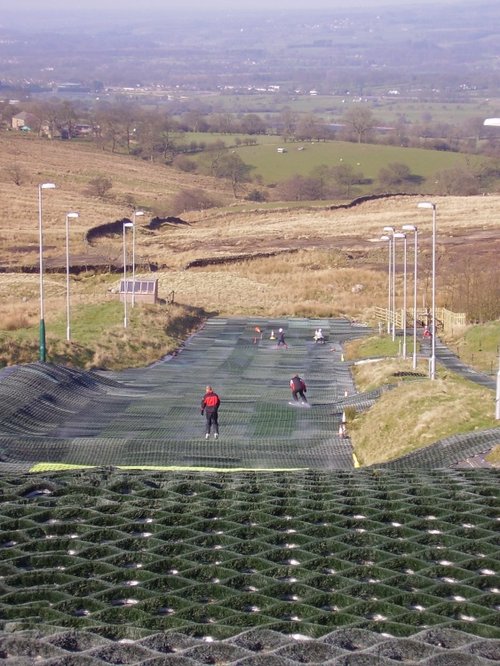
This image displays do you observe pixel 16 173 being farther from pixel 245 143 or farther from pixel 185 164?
pixel 245 143

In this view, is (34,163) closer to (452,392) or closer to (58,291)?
(58,291)

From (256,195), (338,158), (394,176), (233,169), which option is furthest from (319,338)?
(338,158)

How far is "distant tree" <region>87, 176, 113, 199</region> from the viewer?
102 meters

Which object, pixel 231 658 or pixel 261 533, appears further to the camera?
pixel 261 533

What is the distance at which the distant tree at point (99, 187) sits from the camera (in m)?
102

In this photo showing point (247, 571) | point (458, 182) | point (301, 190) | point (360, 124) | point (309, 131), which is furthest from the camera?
point (360, 124)


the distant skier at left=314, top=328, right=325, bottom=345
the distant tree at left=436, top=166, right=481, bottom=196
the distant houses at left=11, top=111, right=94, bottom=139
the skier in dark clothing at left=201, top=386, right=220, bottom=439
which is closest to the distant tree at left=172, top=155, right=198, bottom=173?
the distant houses at left=11, top=111, right=94, bottom=139

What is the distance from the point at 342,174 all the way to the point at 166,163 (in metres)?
22.3

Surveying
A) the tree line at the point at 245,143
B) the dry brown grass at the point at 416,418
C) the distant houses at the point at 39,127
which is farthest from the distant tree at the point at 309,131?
the dry brown grass at the point at 416,418

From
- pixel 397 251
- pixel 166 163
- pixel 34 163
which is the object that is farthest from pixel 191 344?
pixel 166 163

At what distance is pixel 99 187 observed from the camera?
4018 inches

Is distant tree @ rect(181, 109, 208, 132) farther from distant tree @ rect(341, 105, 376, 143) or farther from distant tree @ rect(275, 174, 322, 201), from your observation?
distant tree @ rect(275, 174, 322, 201)

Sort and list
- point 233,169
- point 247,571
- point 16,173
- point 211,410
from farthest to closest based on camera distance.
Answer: point 233,169, point 16,173, point 211,410, point 247,571

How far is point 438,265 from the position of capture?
2520 inches
